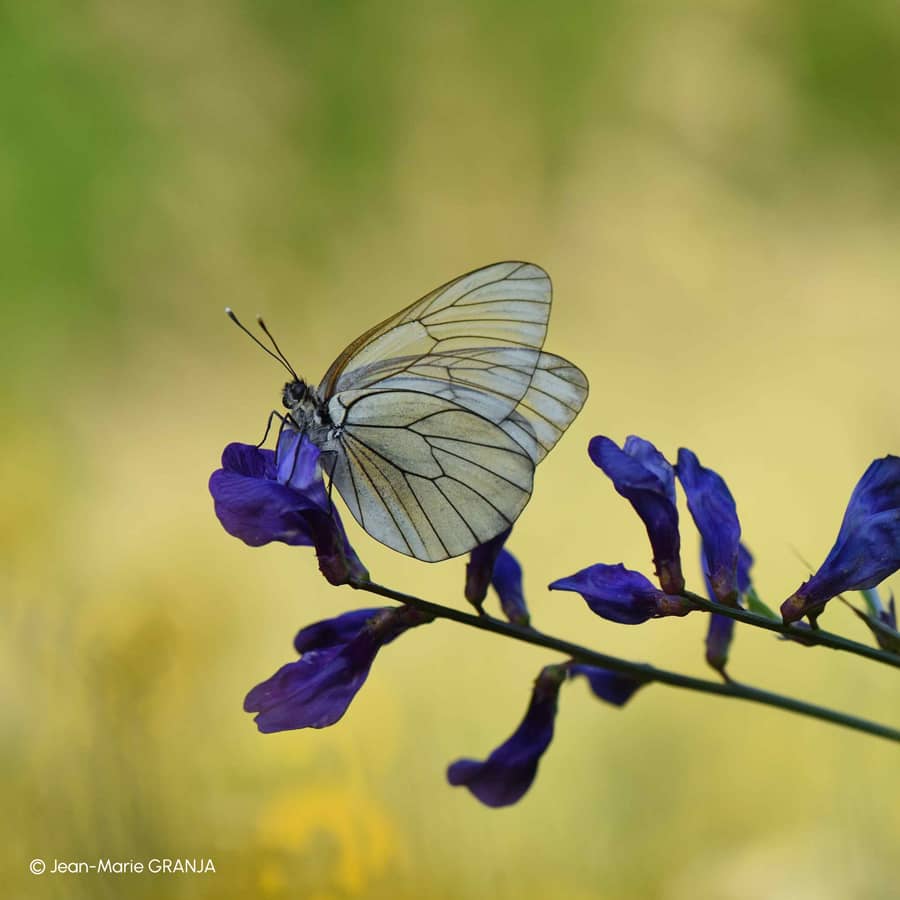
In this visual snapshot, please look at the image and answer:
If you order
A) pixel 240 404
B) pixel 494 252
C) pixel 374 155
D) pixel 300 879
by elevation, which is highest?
pixel 374 155

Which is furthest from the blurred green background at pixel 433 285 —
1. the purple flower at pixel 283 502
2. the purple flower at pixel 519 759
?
the purple flower at pixel 283 502

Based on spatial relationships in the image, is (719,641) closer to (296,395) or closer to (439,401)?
(439,401)

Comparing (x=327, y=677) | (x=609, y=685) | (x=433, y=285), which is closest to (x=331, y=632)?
(x=327, y=677)

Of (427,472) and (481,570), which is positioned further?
(427,472)

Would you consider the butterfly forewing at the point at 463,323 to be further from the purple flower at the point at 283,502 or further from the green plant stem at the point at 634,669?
the green plant stem at the point at 634,669

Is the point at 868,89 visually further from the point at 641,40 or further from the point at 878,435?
the point at 878,435

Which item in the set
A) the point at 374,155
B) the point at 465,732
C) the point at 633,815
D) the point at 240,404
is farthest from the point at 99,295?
the point at 633,815
